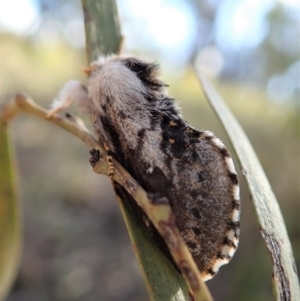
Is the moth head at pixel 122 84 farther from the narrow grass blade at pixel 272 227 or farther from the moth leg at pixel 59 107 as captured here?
the narrow grass blade at pixel 272 227

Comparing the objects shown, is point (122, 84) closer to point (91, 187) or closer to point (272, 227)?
point (272, 227)

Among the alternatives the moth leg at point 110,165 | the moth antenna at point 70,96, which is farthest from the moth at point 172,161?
the moth antenna at point 70,96

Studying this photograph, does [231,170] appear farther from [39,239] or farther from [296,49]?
[296,49]

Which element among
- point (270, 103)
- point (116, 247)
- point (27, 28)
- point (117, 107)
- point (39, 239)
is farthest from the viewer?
point (27, 28)

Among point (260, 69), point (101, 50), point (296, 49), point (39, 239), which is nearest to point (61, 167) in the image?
point (39, 239)

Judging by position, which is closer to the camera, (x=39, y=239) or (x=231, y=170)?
(x=231, y=170)

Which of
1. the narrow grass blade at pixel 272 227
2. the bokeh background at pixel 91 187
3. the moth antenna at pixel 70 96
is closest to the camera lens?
the narrow grass blade at pixel 272 227
